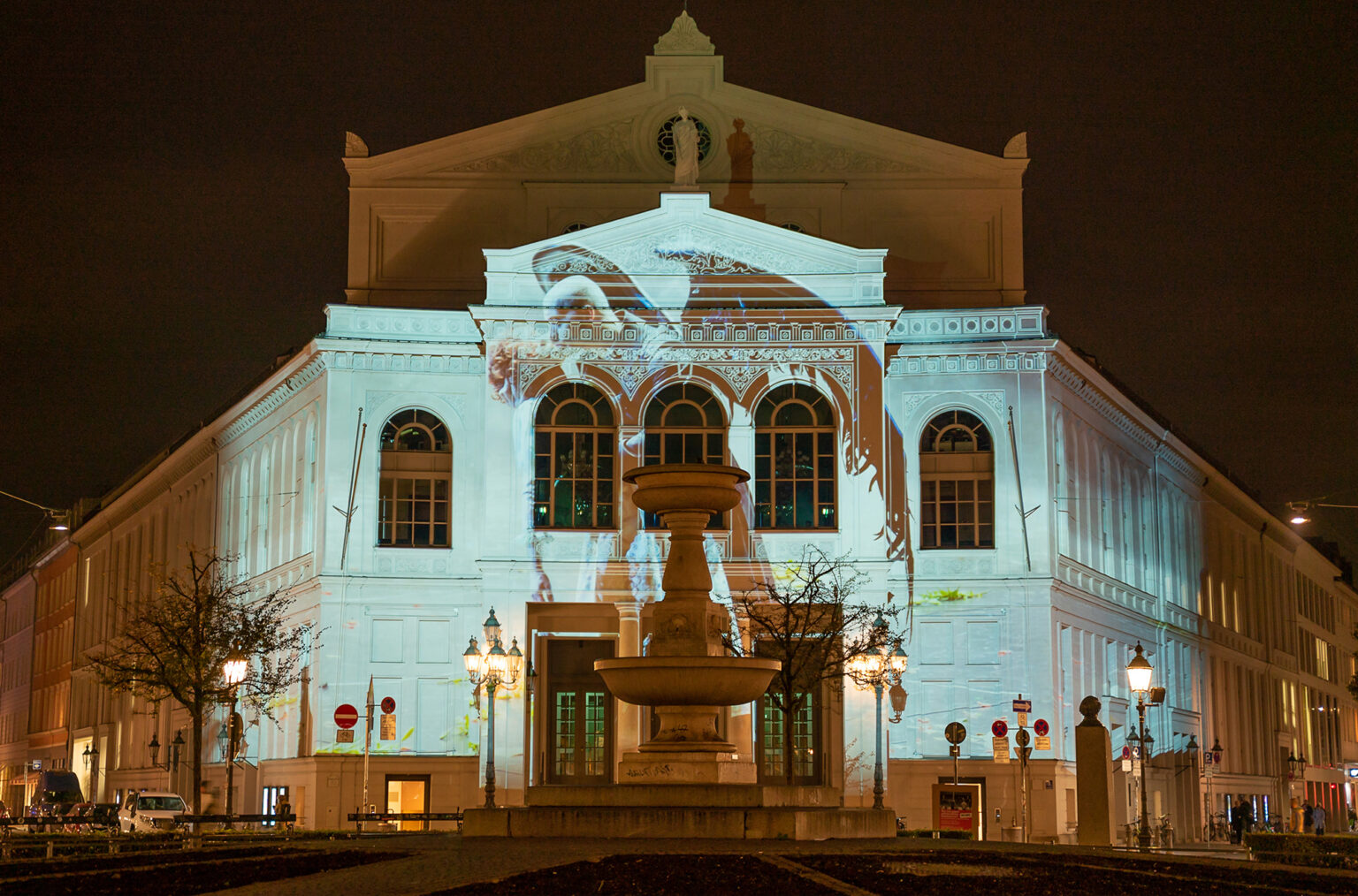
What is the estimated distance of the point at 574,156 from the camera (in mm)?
55312

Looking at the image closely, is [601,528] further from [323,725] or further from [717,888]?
[717,888]

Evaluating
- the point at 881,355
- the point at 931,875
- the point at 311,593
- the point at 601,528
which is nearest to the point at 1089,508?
the point at 881,355

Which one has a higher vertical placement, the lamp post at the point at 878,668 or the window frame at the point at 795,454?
the window frame at the point at 795,454

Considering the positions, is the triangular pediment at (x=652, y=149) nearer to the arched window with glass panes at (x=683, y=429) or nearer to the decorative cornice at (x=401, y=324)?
the decorative cornice at (x=401, y=324)

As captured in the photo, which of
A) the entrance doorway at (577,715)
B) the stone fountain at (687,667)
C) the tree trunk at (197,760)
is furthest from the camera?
the entrance doorway at (577,715)

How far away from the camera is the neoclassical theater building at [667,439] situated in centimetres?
4831

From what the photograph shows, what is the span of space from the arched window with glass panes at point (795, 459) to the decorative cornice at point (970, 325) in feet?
11.1

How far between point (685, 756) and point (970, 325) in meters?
26.9

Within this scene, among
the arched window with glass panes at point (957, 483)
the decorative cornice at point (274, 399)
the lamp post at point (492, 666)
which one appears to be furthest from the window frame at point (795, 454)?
the decorative cornice at point (274, 399)

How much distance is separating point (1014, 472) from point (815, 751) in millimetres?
8834

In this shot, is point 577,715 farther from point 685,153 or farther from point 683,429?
point 685,153

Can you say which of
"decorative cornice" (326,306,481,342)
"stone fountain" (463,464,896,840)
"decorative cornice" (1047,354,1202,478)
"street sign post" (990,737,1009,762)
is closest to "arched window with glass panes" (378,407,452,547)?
"decorative cornice" (326,306,481,342)

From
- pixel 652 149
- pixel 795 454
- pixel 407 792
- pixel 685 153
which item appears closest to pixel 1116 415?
pixel 795 454

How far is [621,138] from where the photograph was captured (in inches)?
2186
